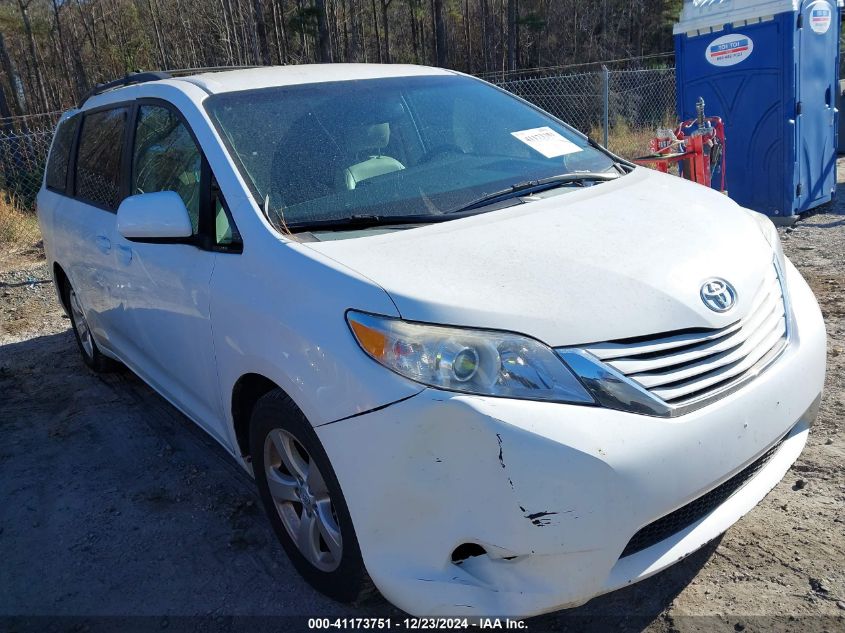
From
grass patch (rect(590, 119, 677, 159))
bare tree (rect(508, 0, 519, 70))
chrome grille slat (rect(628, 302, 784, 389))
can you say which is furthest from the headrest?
bare tree (rect(508, 0, 519, 70))

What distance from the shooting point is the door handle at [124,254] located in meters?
3.42

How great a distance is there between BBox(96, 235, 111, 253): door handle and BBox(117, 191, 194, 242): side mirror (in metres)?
1.00

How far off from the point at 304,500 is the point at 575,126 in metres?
15.0

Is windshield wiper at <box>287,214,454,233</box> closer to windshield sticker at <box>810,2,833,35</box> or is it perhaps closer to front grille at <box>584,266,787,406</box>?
front grille at <box>584,266,787,406</box>

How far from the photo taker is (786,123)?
7.30 meters

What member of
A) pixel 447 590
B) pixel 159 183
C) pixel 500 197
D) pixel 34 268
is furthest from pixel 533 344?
pixel 34 268

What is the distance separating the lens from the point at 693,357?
203cm

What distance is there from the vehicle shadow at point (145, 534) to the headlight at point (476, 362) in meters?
0.92

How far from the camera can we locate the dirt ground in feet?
7.82

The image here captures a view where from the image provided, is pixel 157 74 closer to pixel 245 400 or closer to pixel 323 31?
pixel 245 400

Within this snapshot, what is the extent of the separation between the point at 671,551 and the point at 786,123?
6.59m

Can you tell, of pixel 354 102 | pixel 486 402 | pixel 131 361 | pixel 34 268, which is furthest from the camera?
pixel 34 268

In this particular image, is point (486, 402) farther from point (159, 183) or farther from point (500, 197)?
point (159, 183)

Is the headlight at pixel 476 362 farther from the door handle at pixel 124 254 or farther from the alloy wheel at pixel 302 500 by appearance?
the door handle at pixel 124 254
